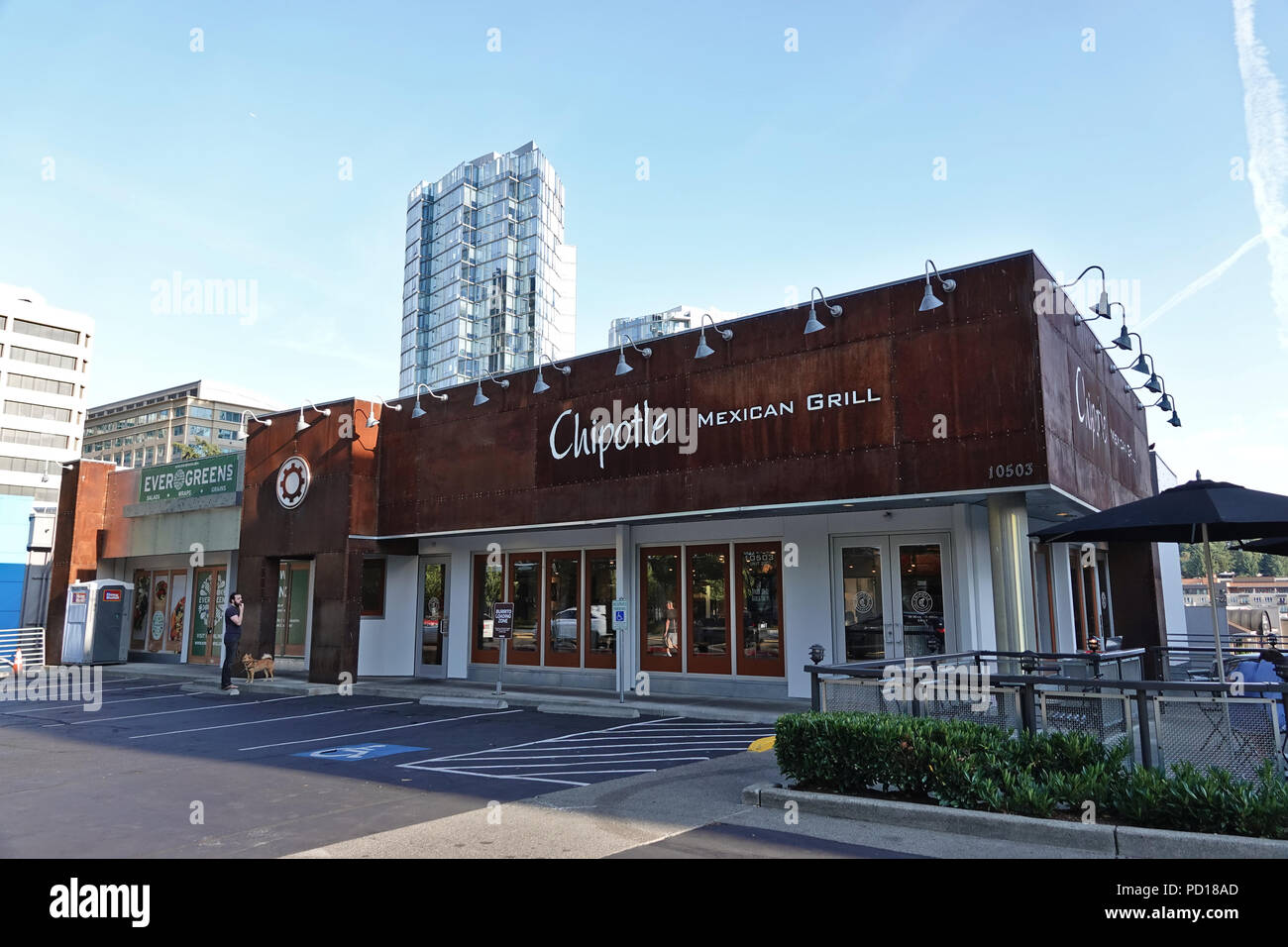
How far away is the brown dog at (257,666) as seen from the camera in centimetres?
2042

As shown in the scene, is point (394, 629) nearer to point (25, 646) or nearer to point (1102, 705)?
point (25, 646)

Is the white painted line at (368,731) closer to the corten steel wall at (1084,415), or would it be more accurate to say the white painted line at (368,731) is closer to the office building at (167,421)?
the corten steel wall at (1084,415)

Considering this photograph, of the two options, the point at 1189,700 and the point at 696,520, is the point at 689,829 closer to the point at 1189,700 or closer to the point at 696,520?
the point at 1189,700

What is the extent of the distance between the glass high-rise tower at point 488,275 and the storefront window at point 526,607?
85.4 m

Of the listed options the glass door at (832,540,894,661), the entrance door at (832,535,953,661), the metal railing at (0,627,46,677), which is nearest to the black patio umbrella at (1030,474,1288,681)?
the entrance door at (832,535,953,661)

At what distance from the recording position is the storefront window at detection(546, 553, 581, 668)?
61.1 ft

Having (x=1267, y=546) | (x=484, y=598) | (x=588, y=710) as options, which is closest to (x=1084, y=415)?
(x=1267, y=546)

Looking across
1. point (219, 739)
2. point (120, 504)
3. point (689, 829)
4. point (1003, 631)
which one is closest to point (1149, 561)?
point (1003, 631)

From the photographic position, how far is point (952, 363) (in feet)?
42.4

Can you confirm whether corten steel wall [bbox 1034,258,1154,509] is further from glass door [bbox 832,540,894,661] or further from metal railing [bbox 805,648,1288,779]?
metal railing [bbox 805,648,1288,779]

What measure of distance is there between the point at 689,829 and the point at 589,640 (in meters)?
11.2

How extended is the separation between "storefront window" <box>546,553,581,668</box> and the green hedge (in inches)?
421

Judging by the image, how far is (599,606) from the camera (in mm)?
18391

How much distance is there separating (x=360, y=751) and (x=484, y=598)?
8707mm
